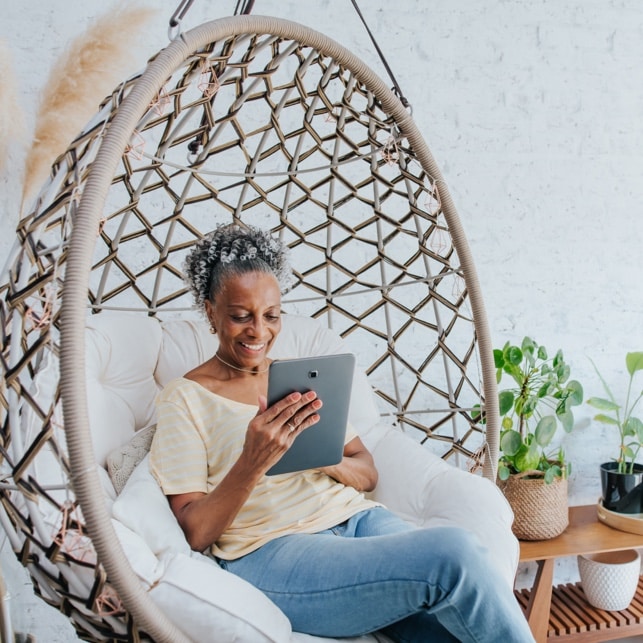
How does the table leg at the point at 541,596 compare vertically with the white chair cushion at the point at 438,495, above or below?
below

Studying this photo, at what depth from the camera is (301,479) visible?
5.44 ft

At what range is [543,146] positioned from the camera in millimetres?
2670

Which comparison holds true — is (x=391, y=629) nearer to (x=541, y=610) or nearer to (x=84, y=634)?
(x=84, y=634)

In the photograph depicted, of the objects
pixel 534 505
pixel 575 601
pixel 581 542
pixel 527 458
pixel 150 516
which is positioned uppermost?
pixel 150 516

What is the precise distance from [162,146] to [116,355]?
0.48 m

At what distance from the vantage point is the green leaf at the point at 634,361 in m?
2.63

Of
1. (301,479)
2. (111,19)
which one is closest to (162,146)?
(111,19)

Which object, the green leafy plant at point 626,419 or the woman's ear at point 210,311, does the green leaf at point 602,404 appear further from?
the woman's ear at point 210,311

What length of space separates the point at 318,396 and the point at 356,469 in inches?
13.5

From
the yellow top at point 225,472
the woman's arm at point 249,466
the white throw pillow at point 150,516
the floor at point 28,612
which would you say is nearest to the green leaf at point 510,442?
the yellow top at point 225,472

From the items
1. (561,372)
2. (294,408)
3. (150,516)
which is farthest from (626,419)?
(150,516)

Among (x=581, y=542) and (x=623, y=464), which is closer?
→ (x=581, y=542)

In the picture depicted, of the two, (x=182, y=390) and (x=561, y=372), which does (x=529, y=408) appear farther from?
(x=182, y=390)

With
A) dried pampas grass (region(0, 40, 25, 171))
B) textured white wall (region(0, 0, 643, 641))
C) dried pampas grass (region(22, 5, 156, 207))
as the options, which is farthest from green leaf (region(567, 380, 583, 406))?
dried pampas grass (region(0, 40, 25, 171))
